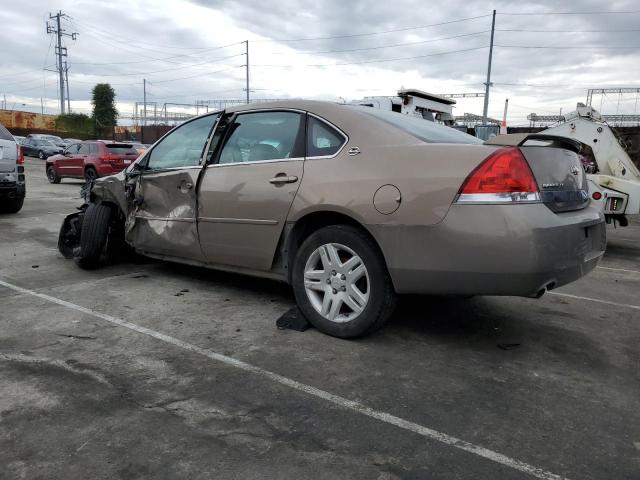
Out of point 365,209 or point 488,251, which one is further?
point 365,209

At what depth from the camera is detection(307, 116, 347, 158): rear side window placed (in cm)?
360

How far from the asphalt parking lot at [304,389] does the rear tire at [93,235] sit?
640 mm

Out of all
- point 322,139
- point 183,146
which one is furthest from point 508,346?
point 183,146

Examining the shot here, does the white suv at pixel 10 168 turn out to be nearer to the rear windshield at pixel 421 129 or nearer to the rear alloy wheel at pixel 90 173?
the rear windshield at pixel 421 129

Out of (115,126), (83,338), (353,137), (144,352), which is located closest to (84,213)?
(83,338)

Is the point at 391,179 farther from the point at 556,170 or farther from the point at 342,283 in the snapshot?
the point at 556,170

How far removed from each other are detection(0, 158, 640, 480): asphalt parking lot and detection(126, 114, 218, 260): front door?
0.48 m

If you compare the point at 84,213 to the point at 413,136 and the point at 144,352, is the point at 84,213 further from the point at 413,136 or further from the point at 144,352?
the point at 413,136

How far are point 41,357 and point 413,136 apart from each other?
2.68 meters

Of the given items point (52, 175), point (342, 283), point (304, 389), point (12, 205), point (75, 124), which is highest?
point (75, 124)

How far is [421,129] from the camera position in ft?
12.1

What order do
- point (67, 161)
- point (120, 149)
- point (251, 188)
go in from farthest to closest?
point (67, 161) < point (120, 149) < point (251, 188)

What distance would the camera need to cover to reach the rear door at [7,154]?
872 centimetres

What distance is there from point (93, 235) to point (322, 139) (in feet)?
9.37
